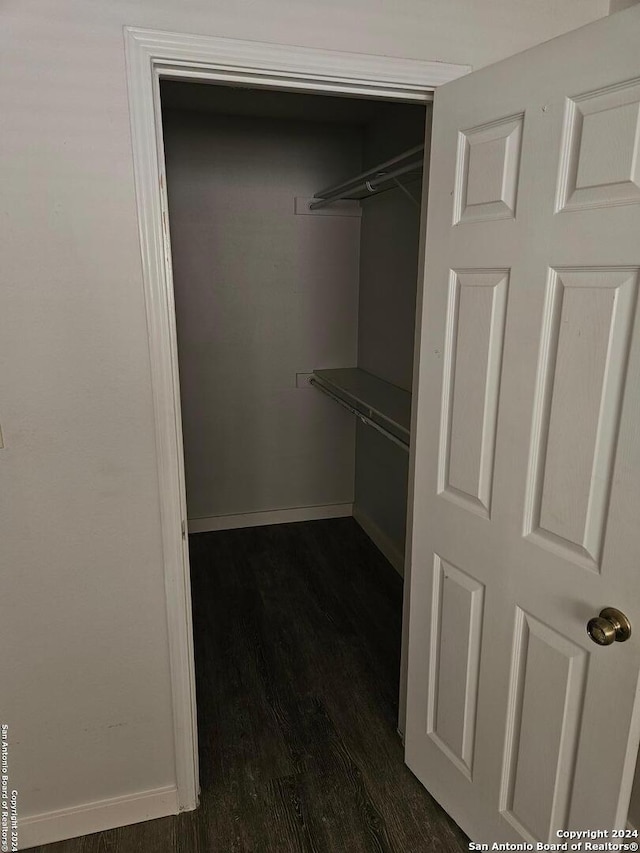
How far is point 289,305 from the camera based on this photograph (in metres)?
3.53

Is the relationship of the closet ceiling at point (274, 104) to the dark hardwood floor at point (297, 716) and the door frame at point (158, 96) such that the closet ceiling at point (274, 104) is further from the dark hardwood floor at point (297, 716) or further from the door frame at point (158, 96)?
the dark hardwood floor at point (297, 716)

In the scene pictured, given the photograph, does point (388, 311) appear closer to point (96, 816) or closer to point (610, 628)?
point (610, 628)

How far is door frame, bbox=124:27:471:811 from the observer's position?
134 cm

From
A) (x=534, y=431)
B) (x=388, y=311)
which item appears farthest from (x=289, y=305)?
(x=534, y=431)

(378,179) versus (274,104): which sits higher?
(274,104)

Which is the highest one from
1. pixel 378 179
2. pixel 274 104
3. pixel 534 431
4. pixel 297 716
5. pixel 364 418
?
pixel 274 104

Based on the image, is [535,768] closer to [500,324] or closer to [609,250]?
[500,324]

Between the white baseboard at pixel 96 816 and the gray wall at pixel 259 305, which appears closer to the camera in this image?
the white baseboard at pixel 96 816

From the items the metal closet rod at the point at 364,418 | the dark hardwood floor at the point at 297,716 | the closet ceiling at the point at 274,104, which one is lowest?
the dark hardwood floor at the point at 297,716

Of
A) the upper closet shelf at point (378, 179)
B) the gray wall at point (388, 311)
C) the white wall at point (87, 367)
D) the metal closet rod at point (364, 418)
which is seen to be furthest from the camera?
the gray wall at point (388, 311)

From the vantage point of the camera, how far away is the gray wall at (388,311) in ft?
9.43

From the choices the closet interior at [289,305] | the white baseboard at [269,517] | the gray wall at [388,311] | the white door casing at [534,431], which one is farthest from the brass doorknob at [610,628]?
the white baseboard at [269,517]

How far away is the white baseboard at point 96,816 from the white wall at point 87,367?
0.03 meters

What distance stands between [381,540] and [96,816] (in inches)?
80.0
